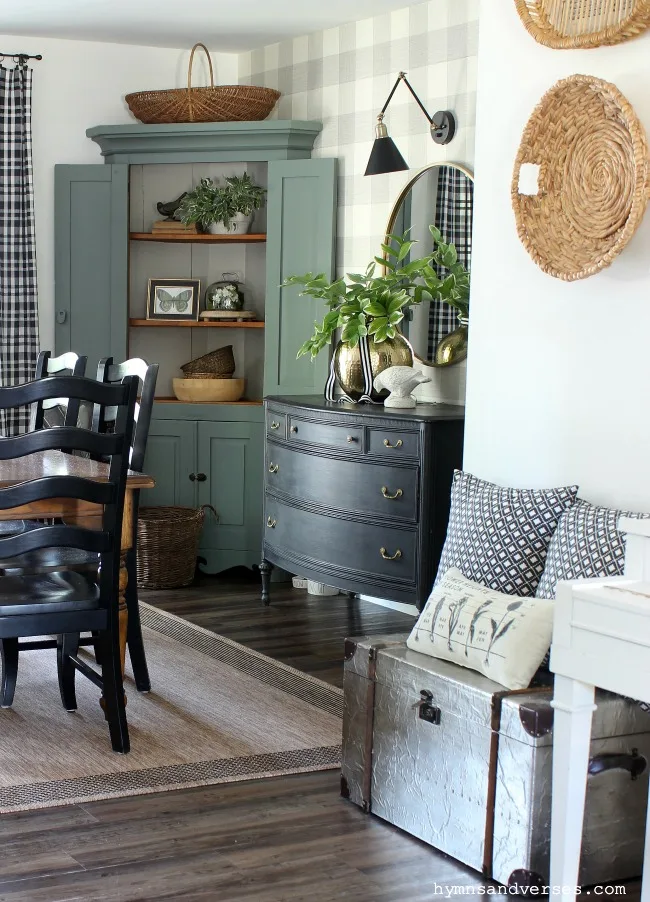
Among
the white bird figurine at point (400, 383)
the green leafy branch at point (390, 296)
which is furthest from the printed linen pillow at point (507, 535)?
the green leafy branch at point (390, 296)

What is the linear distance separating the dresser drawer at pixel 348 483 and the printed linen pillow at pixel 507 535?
1066 mm

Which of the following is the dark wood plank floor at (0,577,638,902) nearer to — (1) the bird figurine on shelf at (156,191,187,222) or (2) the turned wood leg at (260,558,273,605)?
(2) the turned wood leg at (260,558,273,605)

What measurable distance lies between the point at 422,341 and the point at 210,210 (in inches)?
57.1

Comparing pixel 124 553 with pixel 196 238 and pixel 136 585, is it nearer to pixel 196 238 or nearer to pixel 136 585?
pixel 136 585

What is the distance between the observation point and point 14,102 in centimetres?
576

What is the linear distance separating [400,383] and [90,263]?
2133 mm

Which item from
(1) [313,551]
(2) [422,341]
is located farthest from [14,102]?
(1) [313,551]

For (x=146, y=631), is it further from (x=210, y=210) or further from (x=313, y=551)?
(x=210, y=210)

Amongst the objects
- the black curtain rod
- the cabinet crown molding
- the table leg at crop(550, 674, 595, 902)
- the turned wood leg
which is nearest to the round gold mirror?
the cabinet crown molding

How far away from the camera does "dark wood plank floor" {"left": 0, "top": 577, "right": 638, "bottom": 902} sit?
2.44 meters

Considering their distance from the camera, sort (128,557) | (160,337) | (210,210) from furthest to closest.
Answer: (160,337) → (210,210) → (128,557)

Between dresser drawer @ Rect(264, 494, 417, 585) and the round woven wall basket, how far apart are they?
1.36 m

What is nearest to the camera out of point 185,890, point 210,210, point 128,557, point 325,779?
point 185,890

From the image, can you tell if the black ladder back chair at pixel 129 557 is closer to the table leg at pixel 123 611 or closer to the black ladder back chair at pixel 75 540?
the table leg at pixel 123 611
